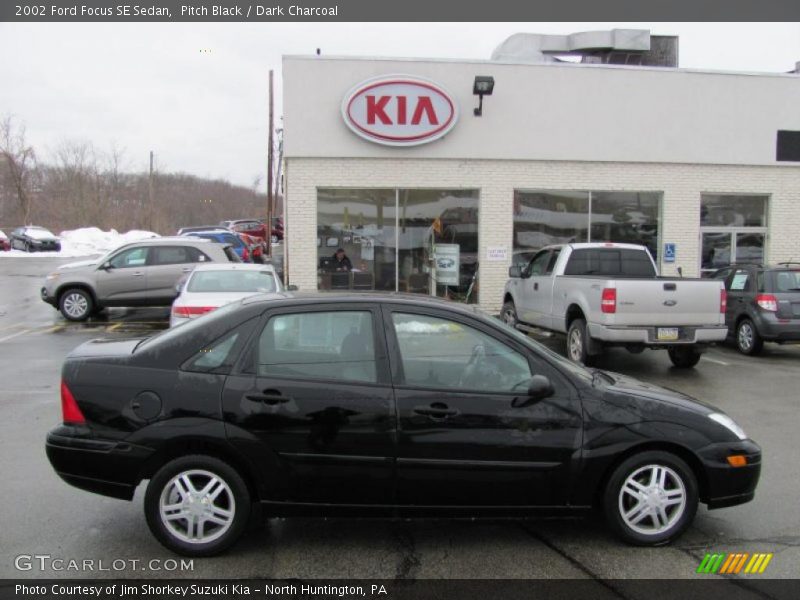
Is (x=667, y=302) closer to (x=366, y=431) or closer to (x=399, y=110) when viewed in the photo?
(x=366, y=431)

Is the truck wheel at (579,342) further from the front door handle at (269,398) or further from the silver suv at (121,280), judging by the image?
the silver suv at (121,280)

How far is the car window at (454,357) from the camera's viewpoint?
4.01 m

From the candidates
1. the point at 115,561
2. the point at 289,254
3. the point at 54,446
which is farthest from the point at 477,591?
the point at 289,254

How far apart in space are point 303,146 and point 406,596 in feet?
41.0

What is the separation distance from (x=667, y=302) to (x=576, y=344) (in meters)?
1.48

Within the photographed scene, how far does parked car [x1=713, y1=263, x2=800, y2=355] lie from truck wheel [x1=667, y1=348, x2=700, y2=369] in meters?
1.95

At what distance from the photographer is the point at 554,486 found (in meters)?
3.95

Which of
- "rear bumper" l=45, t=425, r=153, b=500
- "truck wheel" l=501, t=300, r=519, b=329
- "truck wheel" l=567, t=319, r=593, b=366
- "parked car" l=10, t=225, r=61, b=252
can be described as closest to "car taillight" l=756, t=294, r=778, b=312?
"truck wheel" l=567, t=319, r=593, b=366

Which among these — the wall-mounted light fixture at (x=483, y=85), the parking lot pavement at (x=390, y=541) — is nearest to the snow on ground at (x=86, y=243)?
the wall-mounted light fixture at (x=483, y=85)

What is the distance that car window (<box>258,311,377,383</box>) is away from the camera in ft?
13.0

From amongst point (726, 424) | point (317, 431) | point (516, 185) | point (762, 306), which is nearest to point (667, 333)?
point (762, 306)

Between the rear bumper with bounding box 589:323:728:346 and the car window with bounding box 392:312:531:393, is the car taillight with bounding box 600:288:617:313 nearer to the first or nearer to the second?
the rear bumper with bounding box 589:323:728:346

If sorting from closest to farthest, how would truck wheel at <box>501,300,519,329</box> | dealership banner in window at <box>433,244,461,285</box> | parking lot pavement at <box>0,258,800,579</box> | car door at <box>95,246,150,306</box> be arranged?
parking lot pavement at <box>0,258,800,579</box> → truck wheel at <box>501,300,519,329</box> → car door at <box>95,246,150,306</box> → dealership banner in window at <box>433,244,461,285</box>

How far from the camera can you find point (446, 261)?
1563 centimetres
